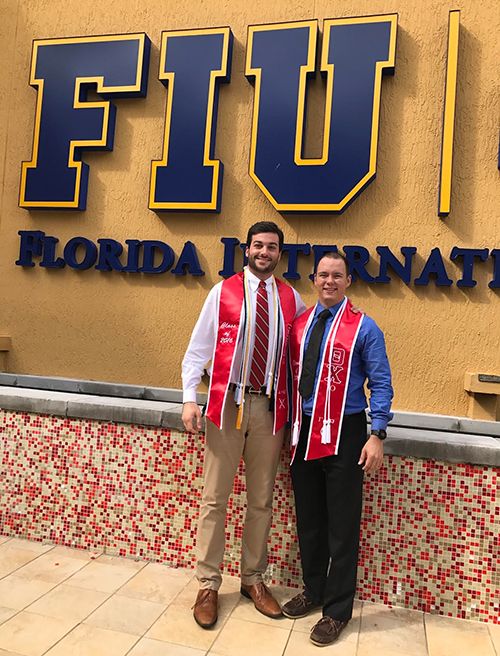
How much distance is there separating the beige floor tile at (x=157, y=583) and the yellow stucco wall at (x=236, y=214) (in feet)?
6.56

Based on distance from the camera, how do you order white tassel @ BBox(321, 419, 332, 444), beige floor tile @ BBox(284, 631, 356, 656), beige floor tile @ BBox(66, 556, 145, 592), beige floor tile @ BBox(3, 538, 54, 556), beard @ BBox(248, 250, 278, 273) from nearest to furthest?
1. beige floor tile @ BBox(284, 631, 356, 656)
2. white tassel @ BBox(321, 419, 332, 444)
3. beard @ BBox(248, 250, 278, 273)
4. beige floor tile @ BBox(66, 556, 145, 592)
5. beige floor tile @ BBox(3, 538, 54, 556)

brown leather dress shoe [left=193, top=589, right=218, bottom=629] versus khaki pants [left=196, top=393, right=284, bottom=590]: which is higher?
khaki pants [left=196, top=393, right=284, bottom=590]

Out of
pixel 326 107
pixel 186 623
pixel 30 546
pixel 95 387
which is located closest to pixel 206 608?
pixel 186 623

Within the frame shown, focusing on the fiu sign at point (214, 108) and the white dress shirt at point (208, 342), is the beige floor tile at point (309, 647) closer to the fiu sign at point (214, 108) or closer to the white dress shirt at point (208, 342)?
the white dress shirt at point (208, 342)

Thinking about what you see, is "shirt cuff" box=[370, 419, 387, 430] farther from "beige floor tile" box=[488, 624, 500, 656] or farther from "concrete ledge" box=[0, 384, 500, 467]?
"beige floor tile" box=[488, 624, 500, 656]

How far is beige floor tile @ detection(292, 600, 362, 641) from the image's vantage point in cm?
275

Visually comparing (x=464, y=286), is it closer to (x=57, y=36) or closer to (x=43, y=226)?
(x=43, y=226)

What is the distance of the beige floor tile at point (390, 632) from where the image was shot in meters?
2.64

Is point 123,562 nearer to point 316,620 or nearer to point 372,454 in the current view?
point 316,620

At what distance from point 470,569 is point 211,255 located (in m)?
3.29

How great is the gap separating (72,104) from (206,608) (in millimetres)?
4703

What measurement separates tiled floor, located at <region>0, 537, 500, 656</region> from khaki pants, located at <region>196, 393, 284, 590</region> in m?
0.27

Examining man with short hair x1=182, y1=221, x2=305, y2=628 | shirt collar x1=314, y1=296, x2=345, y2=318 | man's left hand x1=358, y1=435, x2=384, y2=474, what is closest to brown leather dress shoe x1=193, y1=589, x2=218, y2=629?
man with short hair x1=182, y1=221, x2=305, y2=628

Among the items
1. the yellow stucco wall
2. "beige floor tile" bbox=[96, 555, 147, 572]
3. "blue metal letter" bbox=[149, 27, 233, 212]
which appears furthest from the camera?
"blue metal letter" bbox=[149, 27, 233, 212]
